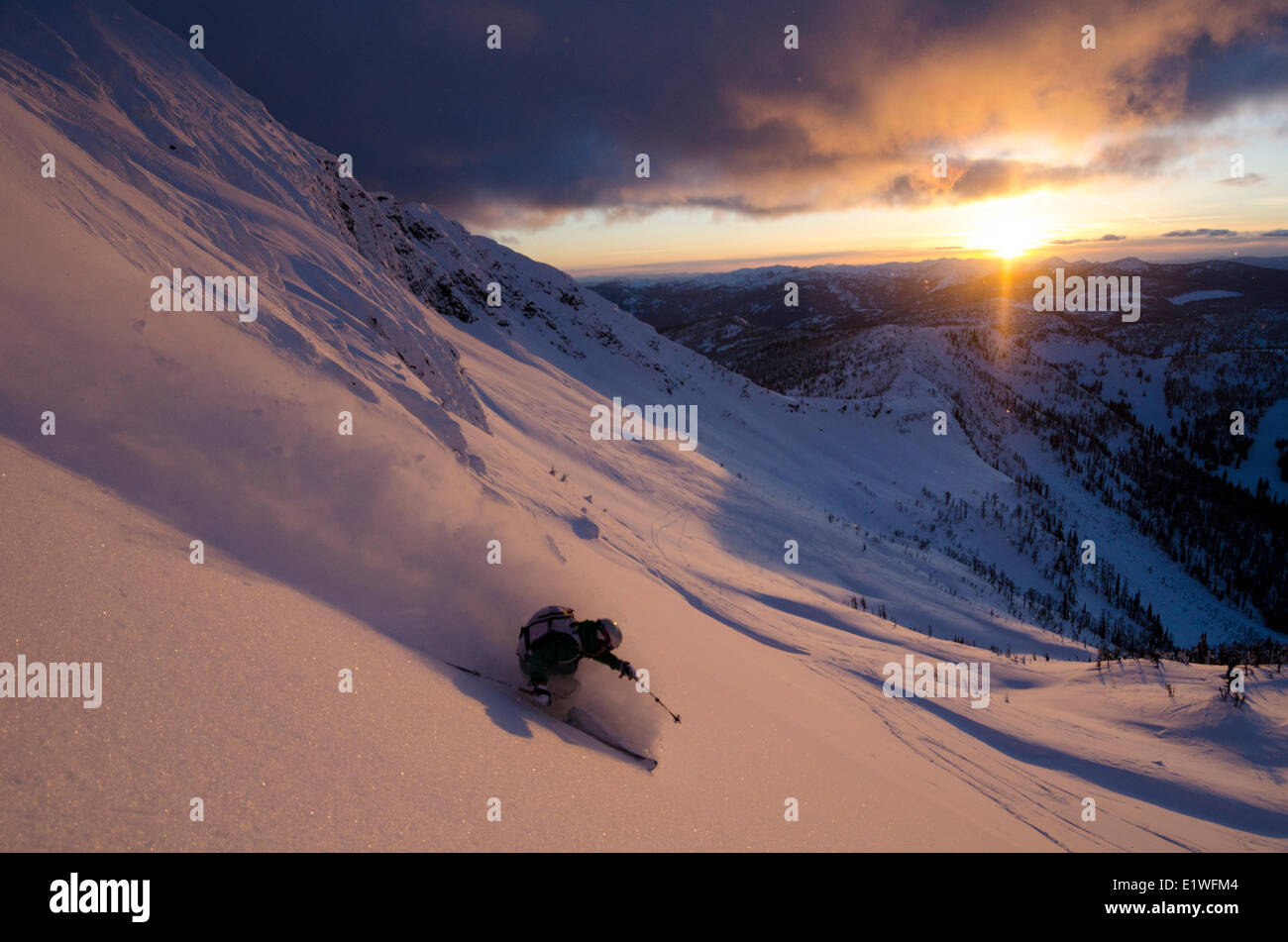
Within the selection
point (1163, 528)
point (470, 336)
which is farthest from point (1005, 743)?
point (1163, 528)

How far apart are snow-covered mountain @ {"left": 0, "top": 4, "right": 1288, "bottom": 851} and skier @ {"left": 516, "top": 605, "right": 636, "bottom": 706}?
293mm

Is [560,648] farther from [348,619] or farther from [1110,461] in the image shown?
[1110,461]

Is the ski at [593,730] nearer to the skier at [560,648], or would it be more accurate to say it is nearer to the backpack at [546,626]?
the skier at [560,648]

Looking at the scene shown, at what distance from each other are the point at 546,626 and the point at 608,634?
48 centimetres

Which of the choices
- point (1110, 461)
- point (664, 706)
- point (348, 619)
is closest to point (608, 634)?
point (664, 706)

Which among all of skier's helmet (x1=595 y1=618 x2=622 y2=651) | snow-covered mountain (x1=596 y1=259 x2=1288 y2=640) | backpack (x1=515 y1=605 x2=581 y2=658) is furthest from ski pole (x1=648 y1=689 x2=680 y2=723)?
snow-covered mountain (x1=596 y1=259 x2=1288 y2=640)

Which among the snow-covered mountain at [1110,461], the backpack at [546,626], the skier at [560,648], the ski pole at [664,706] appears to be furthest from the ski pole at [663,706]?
the snow-covered mountain at [1110,461]

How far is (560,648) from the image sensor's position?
4.28 metres

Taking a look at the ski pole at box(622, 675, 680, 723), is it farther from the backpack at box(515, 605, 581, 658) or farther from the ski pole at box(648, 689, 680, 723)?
the backpack at box(515, 605, 581, 658)

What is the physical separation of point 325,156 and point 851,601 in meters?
26.4

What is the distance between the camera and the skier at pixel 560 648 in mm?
4285

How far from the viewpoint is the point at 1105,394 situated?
9919cm

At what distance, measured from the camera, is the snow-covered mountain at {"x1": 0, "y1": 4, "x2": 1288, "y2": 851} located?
8.50ft
